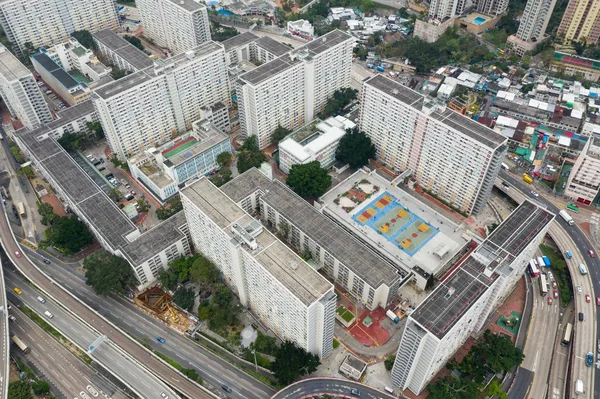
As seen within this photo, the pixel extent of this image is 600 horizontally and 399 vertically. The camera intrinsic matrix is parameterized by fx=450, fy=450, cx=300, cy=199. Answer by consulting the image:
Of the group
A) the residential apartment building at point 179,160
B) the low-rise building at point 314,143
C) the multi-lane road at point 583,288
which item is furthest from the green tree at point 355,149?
the multi-lane road at point 583,288

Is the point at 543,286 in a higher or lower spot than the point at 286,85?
lower

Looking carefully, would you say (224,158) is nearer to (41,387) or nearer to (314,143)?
(314,143)

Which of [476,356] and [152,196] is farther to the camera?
[152,196]

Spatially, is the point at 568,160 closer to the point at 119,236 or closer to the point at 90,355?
the point at 119,236

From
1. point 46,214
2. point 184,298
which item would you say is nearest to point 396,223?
point 184,298

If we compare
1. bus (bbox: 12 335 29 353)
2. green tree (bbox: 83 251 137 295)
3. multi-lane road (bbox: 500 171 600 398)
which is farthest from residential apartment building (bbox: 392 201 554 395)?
bus (bbox: 12 335 29 353)

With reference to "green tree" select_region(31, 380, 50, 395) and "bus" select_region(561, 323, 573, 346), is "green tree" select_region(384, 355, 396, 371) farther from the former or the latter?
"green tree" select_region(31, 380, 50, 395)

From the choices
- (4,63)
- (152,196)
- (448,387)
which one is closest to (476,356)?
(448,387)
